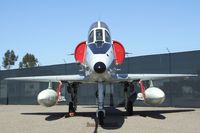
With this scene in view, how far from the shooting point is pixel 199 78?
25531 mm

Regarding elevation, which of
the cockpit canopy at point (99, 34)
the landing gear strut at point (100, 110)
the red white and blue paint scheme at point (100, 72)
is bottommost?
the landing gear strut at point (100, 110)

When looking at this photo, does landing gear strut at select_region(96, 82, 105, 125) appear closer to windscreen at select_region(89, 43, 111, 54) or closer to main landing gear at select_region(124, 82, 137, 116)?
windscreen at select_region(89, 43, 111, 54)

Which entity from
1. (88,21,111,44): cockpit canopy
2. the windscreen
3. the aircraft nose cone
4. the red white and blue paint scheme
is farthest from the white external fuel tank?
the aircraft nose cone

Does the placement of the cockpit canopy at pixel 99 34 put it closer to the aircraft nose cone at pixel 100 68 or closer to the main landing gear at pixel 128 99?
the aircraft nose cone at pixel 100 68

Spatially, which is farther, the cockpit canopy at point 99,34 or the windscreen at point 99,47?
the cockpit canopy at point 99,34

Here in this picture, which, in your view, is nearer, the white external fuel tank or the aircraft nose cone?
the aircraft nose cone

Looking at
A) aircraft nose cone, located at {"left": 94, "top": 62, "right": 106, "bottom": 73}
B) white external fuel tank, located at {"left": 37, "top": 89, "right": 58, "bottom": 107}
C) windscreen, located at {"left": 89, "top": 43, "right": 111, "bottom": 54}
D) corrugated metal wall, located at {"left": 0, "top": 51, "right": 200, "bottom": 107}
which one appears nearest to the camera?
aircraft nose cone, located at {"left": 94, "top": 62, "right": 106, "bottom": 73}

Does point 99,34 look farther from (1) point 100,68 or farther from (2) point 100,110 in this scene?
(2) point 100,110

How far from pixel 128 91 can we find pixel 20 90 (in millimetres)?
23049

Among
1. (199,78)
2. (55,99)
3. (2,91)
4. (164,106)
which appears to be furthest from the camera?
(2,91)

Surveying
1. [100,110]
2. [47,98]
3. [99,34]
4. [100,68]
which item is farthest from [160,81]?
[100,68]

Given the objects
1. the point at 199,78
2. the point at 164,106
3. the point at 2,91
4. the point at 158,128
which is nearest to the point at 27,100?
the point at 2,91

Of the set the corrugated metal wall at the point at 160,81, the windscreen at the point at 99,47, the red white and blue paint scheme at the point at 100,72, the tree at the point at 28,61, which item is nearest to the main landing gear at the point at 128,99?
the red white and blue paint scheme at the point at 100,72

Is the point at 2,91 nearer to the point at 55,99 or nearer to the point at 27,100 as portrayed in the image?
the point at 27,100
